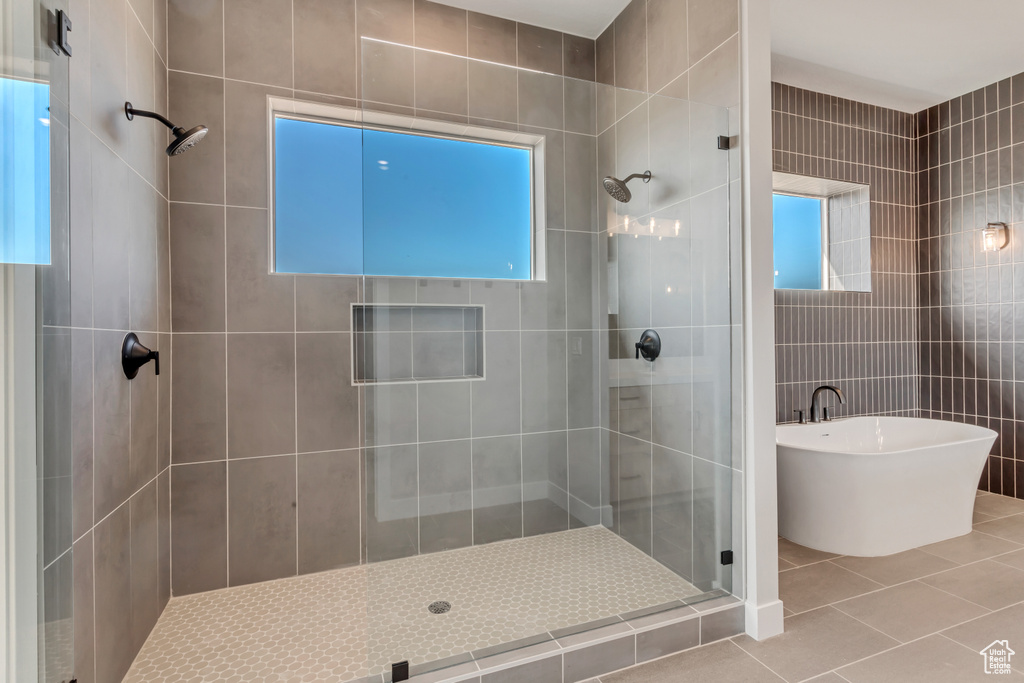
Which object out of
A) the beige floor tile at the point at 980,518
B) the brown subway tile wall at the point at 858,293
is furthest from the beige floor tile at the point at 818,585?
the beige floor tile at the point at 980,518

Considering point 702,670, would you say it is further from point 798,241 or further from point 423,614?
point 798,241

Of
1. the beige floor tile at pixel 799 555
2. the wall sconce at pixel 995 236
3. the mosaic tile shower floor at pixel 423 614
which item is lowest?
the beige floor tile at pixel 799 555

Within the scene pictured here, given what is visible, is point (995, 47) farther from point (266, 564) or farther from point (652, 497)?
point (266, 564)

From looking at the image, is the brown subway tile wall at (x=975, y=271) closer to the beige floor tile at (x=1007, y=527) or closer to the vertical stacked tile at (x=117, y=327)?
the beige floor tile at (x=1007, y=527)

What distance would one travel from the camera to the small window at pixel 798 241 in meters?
3.49

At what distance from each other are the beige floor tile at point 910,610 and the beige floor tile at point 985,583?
0.24 feet

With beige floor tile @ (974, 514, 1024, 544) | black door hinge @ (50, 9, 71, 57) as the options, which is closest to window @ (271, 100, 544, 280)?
black door hinge @ (50, 9, 71, 57)

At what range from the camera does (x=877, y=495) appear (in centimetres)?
250

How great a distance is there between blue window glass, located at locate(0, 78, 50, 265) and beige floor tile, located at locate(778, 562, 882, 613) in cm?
263

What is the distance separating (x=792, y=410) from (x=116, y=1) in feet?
12.8

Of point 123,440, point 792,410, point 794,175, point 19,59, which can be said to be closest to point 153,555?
point 123,440

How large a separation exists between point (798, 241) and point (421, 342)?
3.16 metres

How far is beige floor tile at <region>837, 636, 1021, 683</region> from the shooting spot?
63.1 inches

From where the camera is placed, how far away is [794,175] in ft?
10.9
